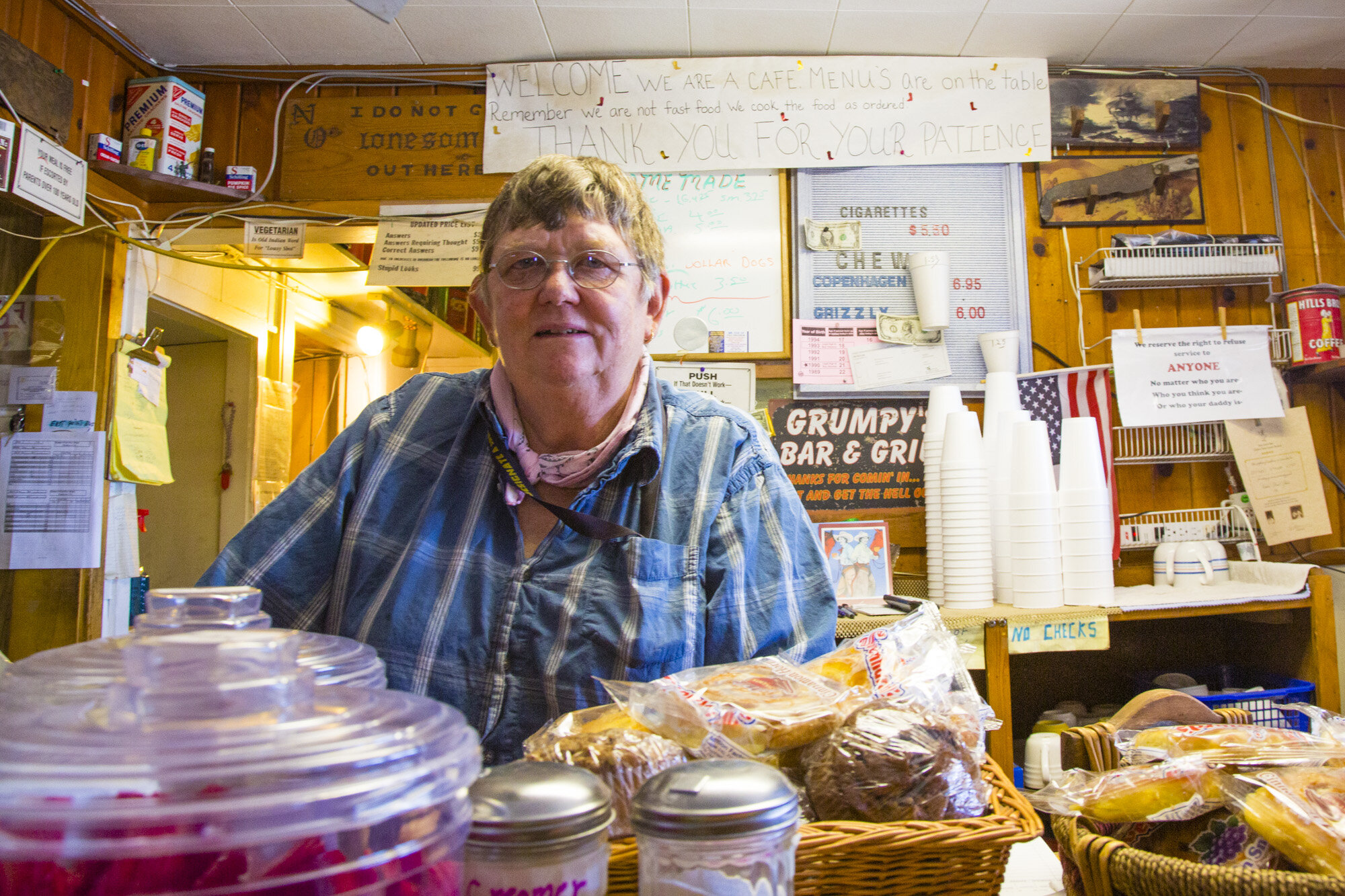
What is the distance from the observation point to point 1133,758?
847 millimetres

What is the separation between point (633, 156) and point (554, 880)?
255cm

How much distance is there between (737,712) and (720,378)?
198 centimetres

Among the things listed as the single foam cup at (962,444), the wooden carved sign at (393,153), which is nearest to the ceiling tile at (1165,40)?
the single foam cup at (962,444)

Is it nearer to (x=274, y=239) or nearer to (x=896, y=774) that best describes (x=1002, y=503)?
(x=896, y=774)

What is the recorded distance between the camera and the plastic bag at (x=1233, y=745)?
0.76 meters

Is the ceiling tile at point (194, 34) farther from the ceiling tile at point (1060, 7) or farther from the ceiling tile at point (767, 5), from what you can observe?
the ceiling tile at point (1060, 7)

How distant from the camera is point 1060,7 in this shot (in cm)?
240

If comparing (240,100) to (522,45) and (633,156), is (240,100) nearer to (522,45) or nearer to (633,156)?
(522,45)

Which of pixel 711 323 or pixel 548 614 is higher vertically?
pixel 711 323

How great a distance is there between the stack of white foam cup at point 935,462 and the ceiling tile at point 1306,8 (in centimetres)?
159

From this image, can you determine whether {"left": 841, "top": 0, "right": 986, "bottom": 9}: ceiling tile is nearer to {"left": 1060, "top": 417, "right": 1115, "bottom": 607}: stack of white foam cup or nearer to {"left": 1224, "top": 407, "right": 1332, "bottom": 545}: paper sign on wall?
{"left": 1060, "top": 417, "right": 1115, "bottom": 607}: stack of white foam cup

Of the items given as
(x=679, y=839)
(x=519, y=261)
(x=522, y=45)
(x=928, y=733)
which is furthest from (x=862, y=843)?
(x=522, y=45)

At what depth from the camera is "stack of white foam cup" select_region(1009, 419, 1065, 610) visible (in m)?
1.95

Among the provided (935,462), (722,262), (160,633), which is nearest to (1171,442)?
(935,462)
